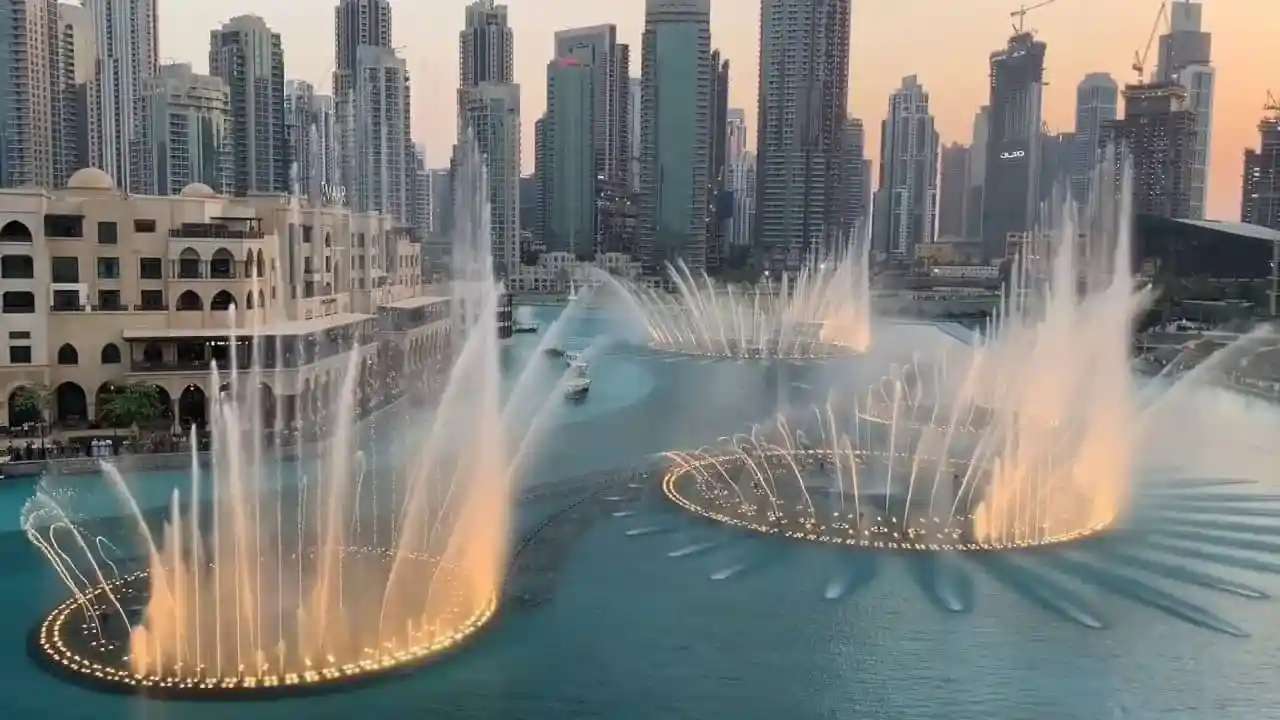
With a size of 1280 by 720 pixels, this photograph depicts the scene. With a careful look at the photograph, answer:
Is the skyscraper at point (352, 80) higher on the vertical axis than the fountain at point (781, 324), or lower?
higher

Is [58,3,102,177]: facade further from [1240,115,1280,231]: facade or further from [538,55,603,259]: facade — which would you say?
[1240,115,1280,231]: facade

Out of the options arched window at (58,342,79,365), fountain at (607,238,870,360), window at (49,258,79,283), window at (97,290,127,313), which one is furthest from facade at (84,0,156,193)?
arched window at (58,342,79,365)

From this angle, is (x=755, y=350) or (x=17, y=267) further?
(x=755, y=350)

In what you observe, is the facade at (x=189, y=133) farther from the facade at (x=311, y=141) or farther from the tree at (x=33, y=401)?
the tree at (x=33, y=401)

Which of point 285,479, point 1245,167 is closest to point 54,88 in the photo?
point 285,479

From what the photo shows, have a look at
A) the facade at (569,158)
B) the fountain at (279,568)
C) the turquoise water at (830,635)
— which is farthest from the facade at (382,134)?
the turquoise water at (830,635)

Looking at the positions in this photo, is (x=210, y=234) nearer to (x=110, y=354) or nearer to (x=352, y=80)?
(x=110, y=354)

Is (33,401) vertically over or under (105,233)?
under

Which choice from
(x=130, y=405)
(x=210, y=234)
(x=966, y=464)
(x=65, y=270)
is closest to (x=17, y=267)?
(x=65, y=270)
